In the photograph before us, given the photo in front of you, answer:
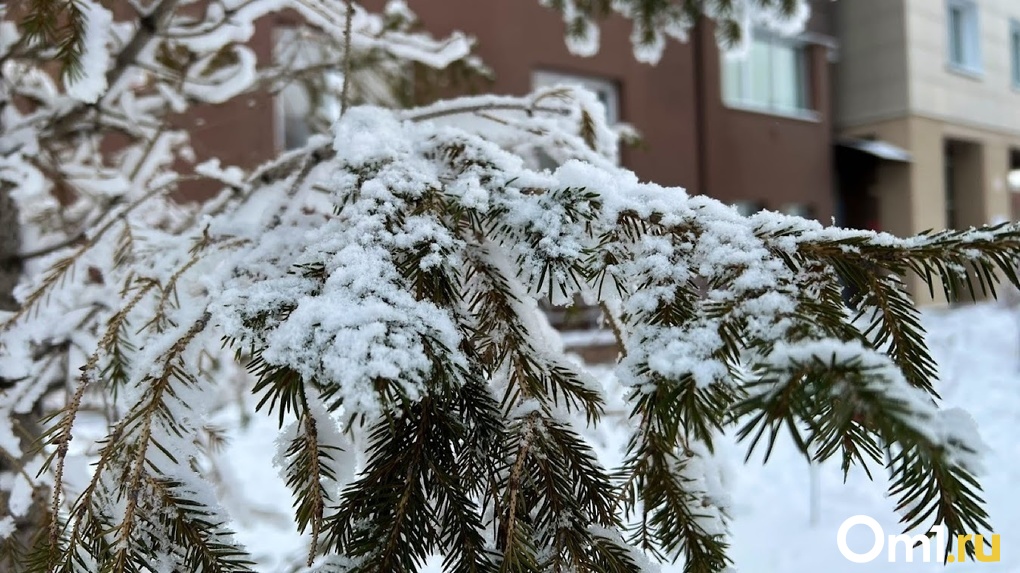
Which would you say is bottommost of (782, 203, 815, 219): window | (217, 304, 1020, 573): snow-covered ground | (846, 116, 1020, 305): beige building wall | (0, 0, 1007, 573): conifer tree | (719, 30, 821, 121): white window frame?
(217, 304, 1020, 573): snow-covered ground

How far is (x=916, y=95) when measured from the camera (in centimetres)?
1048

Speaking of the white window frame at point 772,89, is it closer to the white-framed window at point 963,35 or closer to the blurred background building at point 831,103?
the blurred background building at point 831,103

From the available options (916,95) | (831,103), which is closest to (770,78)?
(831,103)

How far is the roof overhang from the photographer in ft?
33.0

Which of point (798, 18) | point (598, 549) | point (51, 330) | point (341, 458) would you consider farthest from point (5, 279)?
point (798, 18)

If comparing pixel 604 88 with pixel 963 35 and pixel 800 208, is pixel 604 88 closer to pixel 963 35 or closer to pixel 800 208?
pixel 800 208

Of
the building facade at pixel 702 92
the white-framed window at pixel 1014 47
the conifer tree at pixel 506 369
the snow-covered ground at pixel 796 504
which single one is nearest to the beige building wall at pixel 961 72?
the white-framed window at pixel 1014 47

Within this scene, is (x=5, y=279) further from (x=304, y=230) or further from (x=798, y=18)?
(x=798, y=18)

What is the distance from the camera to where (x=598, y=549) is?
0.67 metres

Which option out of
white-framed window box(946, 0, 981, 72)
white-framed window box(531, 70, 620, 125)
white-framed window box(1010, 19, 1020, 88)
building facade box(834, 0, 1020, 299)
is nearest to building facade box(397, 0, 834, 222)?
white-framed window box(531, 70, 620, 125)

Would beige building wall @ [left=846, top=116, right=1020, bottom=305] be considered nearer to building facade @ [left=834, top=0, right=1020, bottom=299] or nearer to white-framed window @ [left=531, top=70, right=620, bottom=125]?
building facade @ [left=834, top=0, right=1020, bottom=299]

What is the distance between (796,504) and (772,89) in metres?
7.46

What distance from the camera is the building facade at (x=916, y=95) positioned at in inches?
409

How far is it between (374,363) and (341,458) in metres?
0.25
